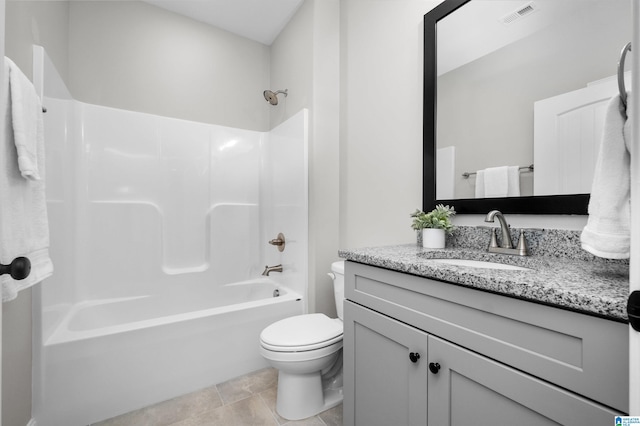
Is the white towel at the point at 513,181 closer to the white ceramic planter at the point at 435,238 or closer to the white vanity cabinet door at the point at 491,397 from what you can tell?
the white ceramic planter at the point at 435,238

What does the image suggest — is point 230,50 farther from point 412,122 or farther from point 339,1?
point 412,122

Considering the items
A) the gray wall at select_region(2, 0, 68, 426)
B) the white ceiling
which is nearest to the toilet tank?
A: the gray wall at select_region(2, 0, 68, 426)

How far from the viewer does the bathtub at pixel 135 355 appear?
140 centimetres

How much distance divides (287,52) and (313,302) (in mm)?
2026

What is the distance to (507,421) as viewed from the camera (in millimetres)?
692

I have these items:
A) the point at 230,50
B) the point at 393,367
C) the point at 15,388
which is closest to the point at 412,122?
the point at 393,367

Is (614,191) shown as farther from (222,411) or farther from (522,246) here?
(222,411)

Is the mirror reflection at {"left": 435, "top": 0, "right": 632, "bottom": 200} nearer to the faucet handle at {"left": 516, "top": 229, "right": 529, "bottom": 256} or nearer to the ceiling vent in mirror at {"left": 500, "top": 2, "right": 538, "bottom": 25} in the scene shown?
the ceiling vent in mirror at {"left": 500, "top": 2, "right": 538, "bottom": 25}

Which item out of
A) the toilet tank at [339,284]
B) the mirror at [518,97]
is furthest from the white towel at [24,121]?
the mirror at [518,97]

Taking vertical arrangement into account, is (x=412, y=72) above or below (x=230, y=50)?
below

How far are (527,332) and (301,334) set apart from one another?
42.9 inches

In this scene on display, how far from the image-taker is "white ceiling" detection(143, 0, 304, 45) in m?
2.18

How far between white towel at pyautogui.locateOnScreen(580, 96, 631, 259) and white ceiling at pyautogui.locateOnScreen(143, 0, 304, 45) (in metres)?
2.18

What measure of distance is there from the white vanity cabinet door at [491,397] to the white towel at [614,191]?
34 cm
